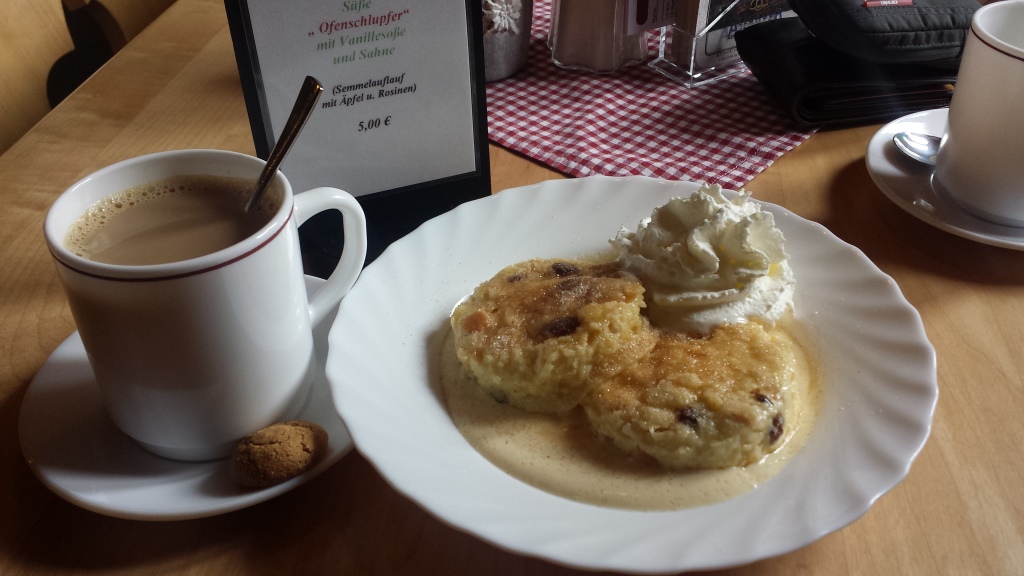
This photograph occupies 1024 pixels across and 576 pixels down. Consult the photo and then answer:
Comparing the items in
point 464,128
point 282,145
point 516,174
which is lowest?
point 516,174

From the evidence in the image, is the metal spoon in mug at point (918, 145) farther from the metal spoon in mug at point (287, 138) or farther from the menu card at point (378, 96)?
the metal spoon in mug at point (287, 138)

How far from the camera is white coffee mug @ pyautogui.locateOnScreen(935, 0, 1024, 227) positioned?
100 cm

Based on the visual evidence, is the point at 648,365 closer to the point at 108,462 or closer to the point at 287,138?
the point at 287,138

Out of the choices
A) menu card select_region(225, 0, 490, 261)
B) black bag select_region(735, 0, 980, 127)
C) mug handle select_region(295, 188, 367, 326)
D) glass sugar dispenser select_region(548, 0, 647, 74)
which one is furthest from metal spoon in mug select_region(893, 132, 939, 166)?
mug handle select_region(295, 188, 367, 326)

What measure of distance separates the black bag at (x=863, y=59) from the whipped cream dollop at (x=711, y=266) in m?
0.51

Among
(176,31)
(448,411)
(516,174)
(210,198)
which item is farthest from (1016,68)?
(176,31)

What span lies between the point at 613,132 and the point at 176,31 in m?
0.96

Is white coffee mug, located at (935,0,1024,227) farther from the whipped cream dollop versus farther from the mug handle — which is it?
the mug handle

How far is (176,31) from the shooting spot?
1663mm

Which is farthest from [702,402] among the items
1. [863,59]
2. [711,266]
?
[863,59]

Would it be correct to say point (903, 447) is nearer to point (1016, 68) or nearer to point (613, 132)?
point (1016, 68)

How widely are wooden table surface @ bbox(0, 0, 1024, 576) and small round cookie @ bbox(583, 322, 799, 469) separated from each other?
0.34 feet

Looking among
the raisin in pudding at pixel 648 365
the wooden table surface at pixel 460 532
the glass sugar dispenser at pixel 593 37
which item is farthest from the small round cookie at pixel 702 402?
the glass sugar dispenser at pixel 593 37

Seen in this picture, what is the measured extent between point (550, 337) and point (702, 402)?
0.54 feet
